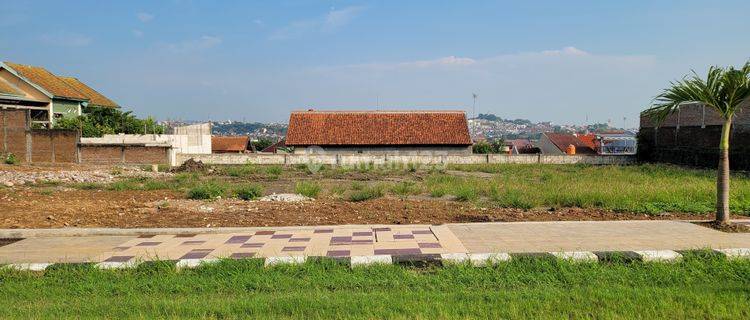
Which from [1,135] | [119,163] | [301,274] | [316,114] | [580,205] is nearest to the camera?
[301,274]

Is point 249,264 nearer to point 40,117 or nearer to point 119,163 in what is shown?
point 119,163

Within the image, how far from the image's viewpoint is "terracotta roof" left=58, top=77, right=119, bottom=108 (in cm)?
4291

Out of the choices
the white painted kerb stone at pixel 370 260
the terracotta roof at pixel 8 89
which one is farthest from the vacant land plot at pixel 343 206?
the terracotta roof at pixel 8 89

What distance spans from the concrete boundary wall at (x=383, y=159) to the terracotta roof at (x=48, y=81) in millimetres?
10534

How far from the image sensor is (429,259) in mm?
6426

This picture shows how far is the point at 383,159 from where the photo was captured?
1428 inches

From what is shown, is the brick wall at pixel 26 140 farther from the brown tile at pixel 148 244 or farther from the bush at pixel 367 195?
the brown tile at pixel 148 244

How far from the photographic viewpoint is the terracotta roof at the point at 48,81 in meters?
36.6

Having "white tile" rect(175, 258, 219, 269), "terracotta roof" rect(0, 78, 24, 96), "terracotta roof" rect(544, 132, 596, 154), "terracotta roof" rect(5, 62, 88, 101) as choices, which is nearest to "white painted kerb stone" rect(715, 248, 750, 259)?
"white tile" rect(175, 258, 219, 269)

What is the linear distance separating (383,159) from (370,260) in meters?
30.0

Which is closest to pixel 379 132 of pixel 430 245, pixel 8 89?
pixel 8 89

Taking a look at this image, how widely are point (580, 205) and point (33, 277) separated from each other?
1085 cm

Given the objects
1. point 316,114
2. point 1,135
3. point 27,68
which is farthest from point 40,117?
point 316,114

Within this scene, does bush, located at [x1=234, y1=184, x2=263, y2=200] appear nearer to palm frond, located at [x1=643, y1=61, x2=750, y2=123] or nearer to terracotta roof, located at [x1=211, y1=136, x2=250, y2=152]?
palm frond, located at [x1=643, y1=61, x2=750, y2=123]
